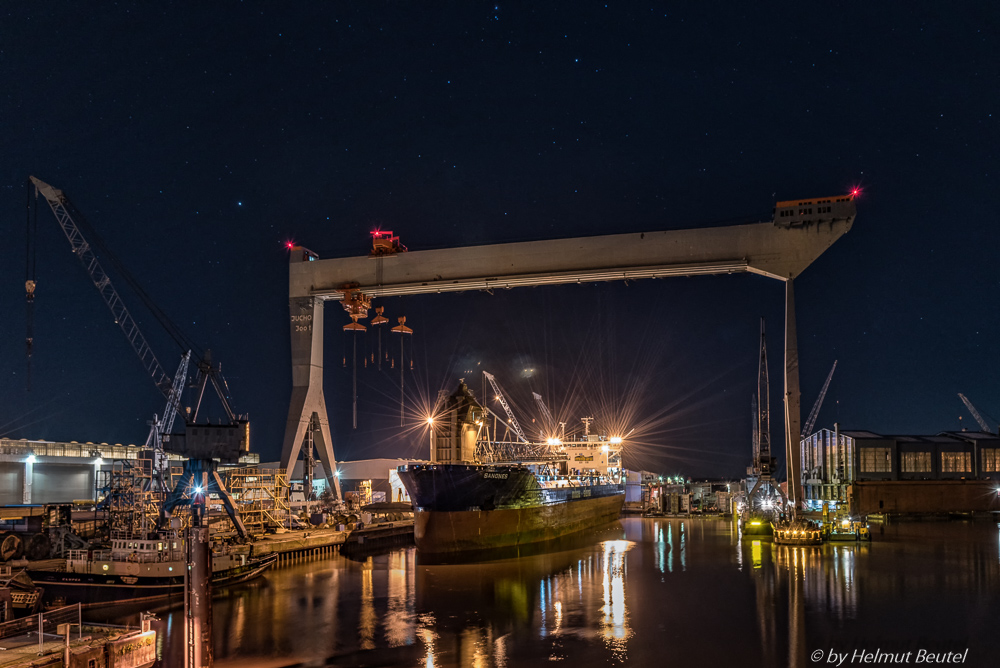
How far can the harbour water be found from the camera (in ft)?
53.3

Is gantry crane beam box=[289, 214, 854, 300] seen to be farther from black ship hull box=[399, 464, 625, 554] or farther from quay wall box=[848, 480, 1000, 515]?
quay wall box=[848, 480, 1000, 515]

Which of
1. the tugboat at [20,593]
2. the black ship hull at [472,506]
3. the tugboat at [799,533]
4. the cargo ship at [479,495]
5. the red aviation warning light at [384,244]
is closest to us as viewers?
the tugboat at [20,593]

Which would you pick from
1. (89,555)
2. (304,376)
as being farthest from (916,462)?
(89,555)

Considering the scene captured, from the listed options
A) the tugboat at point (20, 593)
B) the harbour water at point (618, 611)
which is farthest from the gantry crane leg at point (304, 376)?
the tugboat at point (20, 593)

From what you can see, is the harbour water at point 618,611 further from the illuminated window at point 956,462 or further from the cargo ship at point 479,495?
the illuminated window at point 956,462

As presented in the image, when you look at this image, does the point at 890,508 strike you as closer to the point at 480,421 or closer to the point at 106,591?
the point at 480,421

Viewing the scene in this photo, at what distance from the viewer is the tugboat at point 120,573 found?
23234 mm

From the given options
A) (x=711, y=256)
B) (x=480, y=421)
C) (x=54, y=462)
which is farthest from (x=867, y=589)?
(x=54, y=462)

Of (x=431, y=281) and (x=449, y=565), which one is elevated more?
(x=431, y=281)

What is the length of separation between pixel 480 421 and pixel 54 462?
3676 cm

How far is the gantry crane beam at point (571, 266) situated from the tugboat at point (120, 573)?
904cm

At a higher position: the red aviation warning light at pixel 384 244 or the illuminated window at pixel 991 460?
the red aviation warning light at pixel 384 244

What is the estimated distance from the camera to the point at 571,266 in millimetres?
30375

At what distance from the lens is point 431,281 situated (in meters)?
32.0
